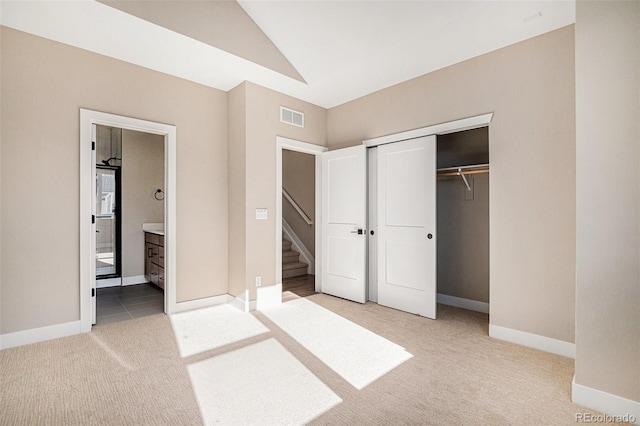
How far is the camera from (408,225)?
3.82 meters

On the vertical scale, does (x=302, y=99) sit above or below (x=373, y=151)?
above

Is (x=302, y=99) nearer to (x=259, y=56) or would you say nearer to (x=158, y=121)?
(x=259, y=56)

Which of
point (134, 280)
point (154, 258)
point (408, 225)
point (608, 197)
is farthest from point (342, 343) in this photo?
point (134, 280)

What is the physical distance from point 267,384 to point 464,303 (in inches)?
116

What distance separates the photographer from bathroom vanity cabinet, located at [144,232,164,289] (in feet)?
15.3

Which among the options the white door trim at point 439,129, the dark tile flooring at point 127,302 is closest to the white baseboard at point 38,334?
the dark tile flooring at point 127,302

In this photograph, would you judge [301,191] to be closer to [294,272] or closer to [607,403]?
[294,272]

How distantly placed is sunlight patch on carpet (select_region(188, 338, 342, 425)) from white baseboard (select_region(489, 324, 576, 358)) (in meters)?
1.97

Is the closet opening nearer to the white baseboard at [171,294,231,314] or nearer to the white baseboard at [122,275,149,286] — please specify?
the white baseboard at [171,294,231,314]

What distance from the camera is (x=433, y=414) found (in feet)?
6.17

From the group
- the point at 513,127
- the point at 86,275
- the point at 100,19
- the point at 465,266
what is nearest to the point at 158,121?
the point at 100,19

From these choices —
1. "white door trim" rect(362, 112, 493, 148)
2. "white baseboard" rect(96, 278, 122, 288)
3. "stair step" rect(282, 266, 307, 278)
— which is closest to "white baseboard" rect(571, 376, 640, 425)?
"white door trim" rect(362, 112, 493, 148)

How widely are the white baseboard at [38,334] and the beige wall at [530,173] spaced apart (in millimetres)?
4233

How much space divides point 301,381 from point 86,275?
8.21 feet
